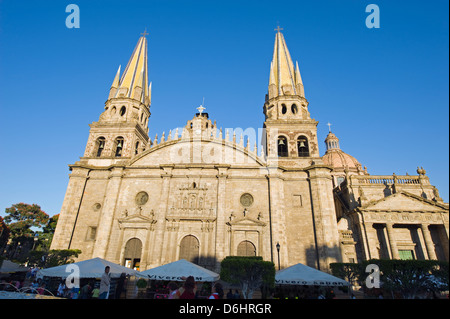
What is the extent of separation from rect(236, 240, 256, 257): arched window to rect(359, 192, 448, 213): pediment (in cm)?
1169

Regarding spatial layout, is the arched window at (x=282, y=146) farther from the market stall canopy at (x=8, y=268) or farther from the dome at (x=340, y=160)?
the market stall canopy at (x=8, y=268)

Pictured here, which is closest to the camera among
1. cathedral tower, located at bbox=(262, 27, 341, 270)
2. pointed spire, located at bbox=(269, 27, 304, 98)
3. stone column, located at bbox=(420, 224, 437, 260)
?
cathedral tower, located at bbox=(262, 27, 341, 270)

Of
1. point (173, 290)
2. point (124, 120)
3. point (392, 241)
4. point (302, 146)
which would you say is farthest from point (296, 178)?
point (124, 120)

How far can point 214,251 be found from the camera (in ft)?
72.4

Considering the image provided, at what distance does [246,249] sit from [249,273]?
25.9 ft

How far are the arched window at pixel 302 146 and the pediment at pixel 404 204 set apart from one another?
7776 millimetres

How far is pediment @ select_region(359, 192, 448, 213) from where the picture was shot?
78.8 ft

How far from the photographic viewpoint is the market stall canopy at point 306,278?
13.6m

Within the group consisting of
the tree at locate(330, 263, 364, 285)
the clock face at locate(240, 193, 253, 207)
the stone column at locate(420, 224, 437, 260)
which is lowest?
the tree at locate(330, 263, 364, 285)

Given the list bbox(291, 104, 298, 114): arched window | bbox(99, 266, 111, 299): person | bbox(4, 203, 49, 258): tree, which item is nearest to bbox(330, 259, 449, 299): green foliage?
bbox(99, 266, 111, 299): person

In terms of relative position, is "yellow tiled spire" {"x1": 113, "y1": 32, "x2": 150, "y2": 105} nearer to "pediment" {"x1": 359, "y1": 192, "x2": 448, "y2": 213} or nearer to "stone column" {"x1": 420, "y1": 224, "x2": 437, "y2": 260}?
"pediment" {"x1": 359, "y1": 192, "x2": 448, "y2": 213}

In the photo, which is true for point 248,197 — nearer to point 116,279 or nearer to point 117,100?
point 116,279
